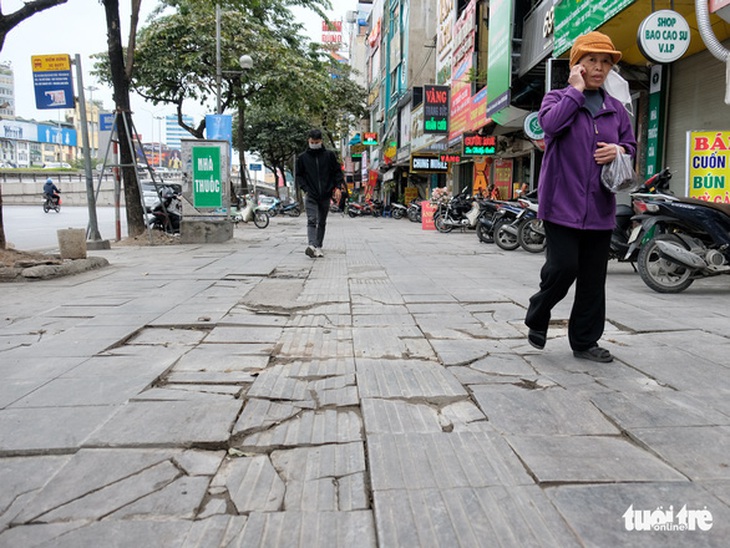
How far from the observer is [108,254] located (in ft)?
30.5

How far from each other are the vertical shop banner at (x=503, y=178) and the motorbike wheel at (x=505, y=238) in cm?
914

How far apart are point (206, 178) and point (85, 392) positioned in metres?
9.07

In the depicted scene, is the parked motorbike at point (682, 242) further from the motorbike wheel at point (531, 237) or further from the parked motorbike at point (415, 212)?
the parked motorbike at point (415, 212)

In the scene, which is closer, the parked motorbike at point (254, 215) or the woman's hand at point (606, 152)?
the woman's hand at point (606, 152)

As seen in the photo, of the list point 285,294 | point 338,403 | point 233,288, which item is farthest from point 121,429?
point 233,288

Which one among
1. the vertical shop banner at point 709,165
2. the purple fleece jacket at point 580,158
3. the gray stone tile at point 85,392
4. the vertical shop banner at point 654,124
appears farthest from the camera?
the vertical shop banner at point 654,124

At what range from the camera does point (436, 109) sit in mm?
20844

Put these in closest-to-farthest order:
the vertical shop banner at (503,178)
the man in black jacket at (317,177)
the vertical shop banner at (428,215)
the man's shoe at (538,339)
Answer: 1. the man's shoe at (538,339)
2. the man in black jacket at (317,177)
3. the vertical shop banner at (428,215)
4. the vertical shop banner at (503,178)

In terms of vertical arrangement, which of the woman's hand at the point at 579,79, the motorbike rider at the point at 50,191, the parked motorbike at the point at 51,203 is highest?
the woman's hand at the point at 579,79

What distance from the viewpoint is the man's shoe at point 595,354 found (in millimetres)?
3184

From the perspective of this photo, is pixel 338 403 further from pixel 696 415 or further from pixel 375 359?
pixel 696 415

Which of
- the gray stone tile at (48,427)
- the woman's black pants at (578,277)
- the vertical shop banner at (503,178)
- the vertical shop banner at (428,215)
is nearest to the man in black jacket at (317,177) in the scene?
the woman's black pants at (578,277)

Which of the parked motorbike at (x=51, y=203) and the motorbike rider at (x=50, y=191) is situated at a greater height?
the motorbike rider at (x=50, y=191)

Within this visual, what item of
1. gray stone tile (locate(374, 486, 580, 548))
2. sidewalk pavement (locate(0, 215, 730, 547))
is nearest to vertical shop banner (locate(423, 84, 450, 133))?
sidewalk pavement (locate(0, 215, 730, 547))
